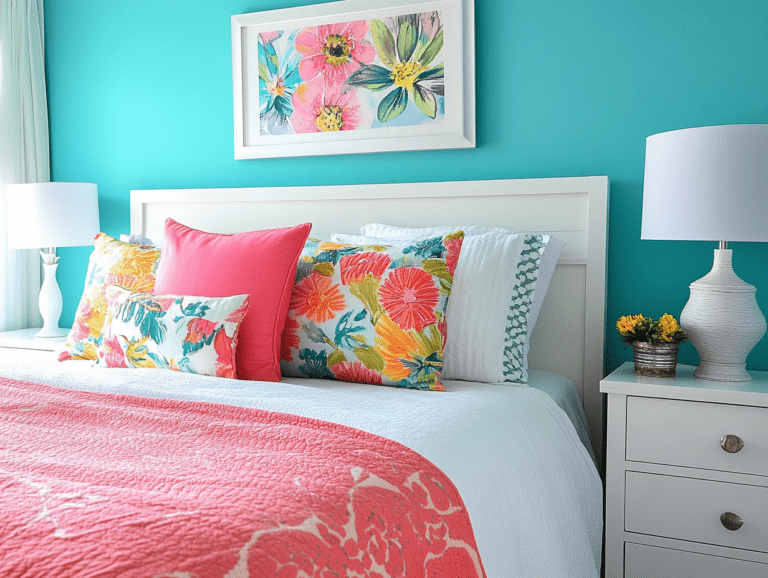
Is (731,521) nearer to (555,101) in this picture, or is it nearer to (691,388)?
(691,388)

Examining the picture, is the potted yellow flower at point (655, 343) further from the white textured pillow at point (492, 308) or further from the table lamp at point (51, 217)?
the table lamp at point (51, 217)

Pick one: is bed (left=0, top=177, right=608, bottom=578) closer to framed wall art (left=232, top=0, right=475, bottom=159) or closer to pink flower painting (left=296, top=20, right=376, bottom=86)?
framed wall art (left=232, top=0, right=475, bottom=159)

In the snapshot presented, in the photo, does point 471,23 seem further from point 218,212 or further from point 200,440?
point 200,440

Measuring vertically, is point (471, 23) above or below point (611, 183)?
above

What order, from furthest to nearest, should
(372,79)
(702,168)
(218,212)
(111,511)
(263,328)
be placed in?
1. (218,212)
2. (372,79)
3. (263,328)
4. (702,168)
5. (111,511)

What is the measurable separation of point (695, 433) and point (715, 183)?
0.60 meters

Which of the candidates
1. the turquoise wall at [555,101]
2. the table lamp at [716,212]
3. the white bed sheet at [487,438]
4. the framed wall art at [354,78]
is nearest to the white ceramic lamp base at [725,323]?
the table lamp at [716,212]

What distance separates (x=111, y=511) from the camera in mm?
875

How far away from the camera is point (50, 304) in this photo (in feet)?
9.09

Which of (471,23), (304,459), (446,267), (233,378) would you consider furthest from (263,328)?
(471,23)

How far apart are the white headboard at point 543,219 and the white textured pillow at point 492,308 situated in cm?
23

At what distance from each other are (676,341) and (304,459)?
116cm

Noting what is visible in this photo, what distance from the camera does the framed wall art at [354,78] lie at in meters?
2.29

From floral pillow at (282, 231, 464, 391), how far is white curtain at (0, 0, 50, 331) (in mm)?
1747
